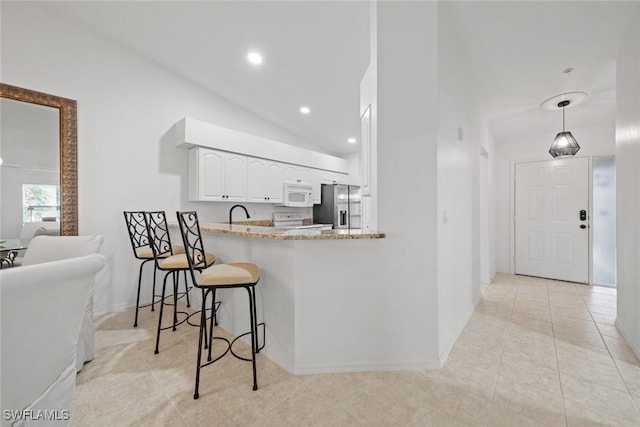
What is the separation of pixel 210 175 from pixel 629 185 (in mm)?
4294

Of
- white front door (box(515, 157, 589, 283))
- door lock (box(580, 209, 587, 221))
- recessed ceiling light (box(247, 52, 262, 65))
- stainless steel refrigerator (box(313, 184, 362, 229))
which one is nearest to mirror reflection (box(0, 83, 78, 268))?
recessed ceiling light (box(247, 52, 262, 65))

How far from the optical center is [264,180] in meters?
4.32

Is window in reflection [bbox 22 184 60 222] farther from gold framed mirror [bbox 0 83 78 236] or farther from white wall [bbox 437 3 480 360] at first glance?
white wall [bbox 437 3 480 360]

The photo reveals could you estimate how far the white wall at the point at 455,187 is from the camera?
77.8 inches

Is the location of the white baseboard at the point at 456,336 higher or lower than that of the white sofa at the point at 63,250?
lower

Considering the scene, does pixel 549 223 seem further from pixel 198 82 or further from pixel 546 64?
pixel 198 82

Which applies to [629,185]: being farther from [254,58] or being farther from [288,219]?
[288,219]

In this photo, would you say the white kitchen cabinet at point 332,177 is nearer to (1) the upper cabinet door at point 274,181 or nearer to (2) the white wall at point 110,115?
(1) the upper cabinet door at point 274,181

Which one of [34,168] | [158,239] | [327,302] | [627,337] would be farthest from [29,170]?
[627,337]

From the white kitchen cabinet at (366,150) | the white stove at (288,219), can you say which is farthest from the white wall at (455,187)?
the white stove at (288,219)

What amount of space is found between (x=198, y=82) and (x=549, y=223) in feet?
19.4

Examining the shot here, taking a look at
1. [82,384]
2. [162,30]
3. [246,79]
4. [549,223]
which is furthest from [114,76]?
[549,223]

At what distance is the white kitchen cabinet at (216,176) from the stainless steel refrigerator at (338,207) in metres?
1.89

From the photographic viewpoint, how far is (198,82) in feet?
12.4
